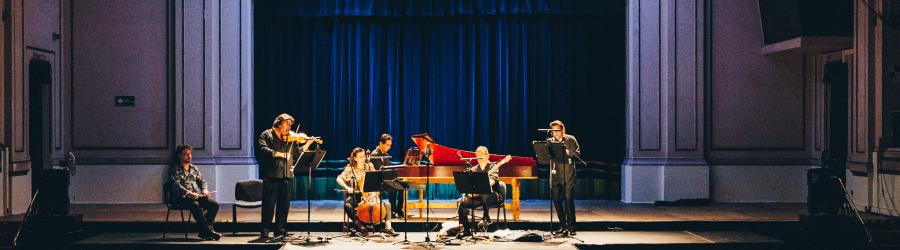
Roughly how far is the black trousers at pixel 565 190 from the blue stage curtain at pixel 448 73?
3.00m

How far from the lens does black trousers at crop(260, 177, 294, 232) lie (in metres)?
6.83

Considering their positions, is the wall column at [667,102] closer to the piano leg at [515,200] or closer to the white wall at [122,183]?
the piano leg at [515,200]

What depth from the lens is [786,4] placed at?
352 inches

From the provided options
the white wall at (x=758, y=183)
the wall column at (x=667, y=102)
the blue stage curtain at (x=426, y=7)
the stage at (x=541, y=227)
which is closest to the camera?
the stage at (x=541, y=227)

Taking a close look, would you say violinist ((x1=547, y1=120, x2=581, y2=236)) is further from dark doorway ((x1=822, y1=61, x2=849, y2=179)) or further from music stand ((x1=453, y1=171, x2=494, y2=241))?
dark doorway ((x1=822, y1=61, x2=849, y2=179))

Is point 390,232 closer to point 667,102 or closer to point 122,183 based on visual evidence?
point 122,183

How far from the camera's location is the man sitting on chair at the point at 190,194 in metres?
6.76

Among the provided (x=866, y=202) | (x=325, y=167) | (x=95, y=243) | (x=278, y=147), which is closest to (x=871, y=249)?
(x=866, y=202)

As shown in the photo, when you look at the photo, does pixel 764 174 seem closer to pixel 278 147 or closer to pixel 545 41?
pixel 545 41

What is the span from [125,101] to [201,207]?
335 cm

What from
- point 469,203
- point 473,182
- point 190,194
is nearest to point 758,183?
point 469,203

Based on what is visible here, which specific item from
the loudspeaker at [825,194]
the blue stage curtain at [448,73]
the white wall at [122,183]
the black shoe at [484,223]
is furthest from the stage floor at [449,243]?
the blue stage curtain at [448,73]

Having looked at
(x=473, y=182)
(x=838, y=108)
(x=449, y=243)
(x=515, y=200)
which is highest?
(x=838, y=108)

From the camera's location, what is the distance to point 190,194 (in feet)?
22.1
